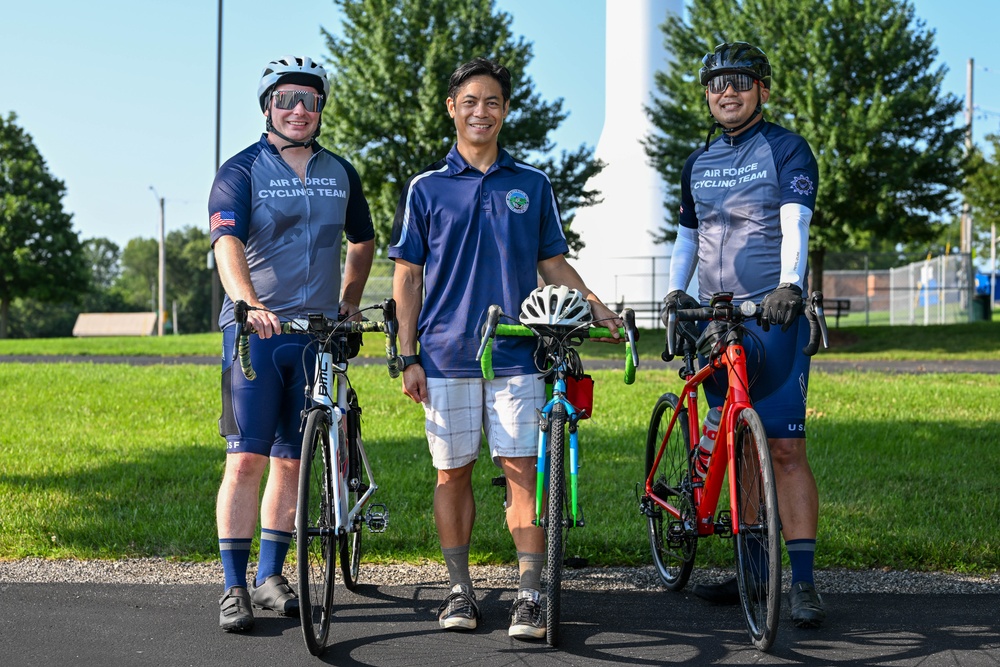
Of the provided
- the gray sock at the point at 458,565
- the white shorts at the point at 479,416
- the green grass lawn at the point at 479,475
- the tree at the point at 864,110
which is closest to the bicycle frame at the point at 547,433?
the white shorts at the point at 479,416

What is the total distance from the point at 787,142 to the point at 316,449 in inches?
91.3

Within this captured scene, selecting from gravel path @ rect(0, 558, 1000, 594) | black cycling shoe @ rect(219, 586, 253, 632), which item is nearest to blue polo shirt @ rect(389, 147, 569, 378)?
black cycling shoe @ rect(219, 586, 253, 632)

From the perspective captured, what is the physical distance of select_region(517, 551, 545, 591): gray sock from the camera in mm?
4546

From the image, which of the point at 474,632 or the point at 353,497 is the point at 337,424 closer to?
the point at 353,497

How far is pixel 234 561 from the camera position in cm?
470

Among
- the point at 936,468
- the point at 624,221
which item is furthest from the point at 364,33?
the point at 936,468

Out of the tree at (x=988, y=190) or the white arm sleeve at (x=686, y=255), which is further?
the tree at (x=988, y=190)

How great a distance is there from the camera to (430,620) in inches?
187

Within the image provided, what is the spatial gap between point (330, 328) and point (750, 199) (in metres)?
1.82

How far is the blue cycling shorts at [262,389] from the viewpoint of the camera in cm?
471

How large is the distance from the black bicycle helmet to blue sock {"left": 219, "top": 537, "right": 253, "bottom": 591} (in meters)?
2.74

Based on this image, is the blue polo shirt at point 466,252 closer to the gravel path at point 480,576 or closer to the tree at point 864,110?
the gravel path at point 480,576

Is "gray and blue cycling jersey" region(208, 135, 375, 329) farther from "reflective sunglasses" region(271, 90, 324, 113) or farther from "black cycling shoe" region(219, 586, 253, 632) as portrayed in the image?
"black cycling shoe" region(219, 586, 253, 632)

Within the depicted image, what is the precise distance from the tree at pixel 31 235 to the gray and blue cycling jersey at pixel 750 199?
4635 centimetres
